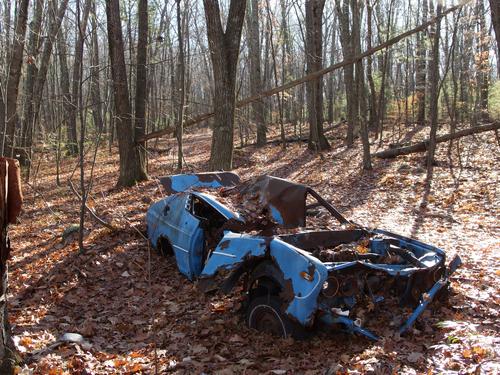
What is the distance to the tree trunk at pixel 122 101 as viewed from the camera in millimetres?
13391

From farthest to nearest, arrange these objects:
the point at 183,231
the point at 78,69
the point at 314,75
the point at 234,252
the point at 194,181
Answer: the point at 78,69 → the point at 314,75 → the point at 194,181 → the point at 183,231 → the point at 234,252

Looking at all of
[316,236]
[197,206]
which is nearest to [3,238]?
[316,236]

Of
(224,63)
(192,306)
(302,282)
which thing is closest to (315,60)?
(224,63)

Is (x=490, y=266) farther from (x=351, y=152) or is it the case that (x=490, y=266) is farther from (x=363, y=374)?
(x=351, y=152)

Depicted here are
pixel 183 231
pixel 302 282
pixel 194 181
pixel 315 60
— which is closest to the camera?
pixel 302 282

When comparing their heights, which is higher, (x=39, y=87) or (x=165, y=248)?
(x=39, y=87)

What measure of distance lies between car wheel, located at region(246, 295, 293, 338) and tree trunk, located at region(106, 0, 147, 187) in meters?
9.29

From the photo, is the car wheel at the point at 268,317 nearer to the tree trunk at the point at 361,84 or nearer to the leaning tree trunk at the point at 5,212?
the leaning tree trunk at the point at 5,212

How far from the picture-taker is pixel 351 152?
18875mm

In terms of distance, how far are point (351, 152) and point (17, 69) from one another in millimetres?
12266

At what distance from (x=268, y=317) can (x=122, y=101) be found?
10.2 m

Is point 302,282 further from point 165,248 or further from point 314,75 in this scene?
point 314,75

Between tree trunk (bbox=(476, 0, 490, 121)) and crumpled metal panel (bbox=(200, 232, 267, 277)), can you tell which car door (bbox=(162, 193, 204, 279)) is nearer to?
crumpled metal panel (bbox=(200, 232, 267, 277))

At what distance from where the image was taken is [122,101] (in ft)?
44.8
